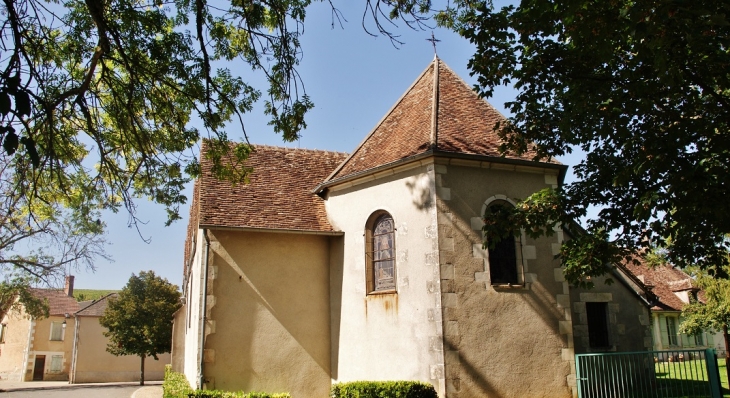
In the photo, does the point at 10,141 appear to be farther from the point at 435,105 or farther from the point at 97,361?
the point at 97,361

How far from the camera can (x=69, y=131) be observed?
9477 mm

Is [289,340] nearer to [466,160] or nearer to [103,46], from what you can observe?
[466,160]

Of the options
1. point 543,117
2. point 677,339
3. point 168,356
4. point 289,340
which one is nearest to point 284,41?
point 543,117

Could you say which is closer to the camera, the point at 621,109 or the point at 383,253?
the point at 621,109

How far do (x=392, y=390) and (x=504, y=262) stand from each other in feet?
12.2

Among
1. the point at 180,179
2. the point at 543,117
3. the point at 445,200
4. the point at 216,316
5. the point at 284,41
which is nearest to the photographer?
the point at 284,41

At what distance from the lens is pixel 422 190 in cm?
1171

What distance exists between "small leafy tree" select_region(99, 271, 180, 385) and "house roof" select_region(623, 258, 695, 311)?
2886 centimetres

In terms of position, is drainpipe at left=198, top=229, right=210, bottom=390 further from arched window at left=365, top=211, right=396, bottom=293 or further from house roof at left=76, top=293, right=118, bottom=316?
house roof at left=76, top=293, right=118, bottom=316

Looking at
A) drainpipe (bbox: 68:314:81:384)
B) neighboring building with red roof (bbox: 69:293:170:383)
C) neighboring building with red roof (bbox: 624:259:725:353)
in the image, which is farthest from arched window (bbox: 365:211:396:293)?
drainpipe (bbox: 68:314:81:384)

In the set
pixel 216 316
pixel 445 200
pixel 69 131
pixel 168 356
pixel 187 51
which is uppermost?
pixel 187 51

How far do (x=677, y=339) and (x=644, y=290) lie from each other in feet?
71.7

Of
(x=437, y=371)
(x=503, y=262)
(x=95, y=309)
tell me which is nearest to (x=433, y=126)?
(x=503, y=262)

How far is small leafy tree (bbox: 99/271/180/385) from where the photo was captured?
116 feet
